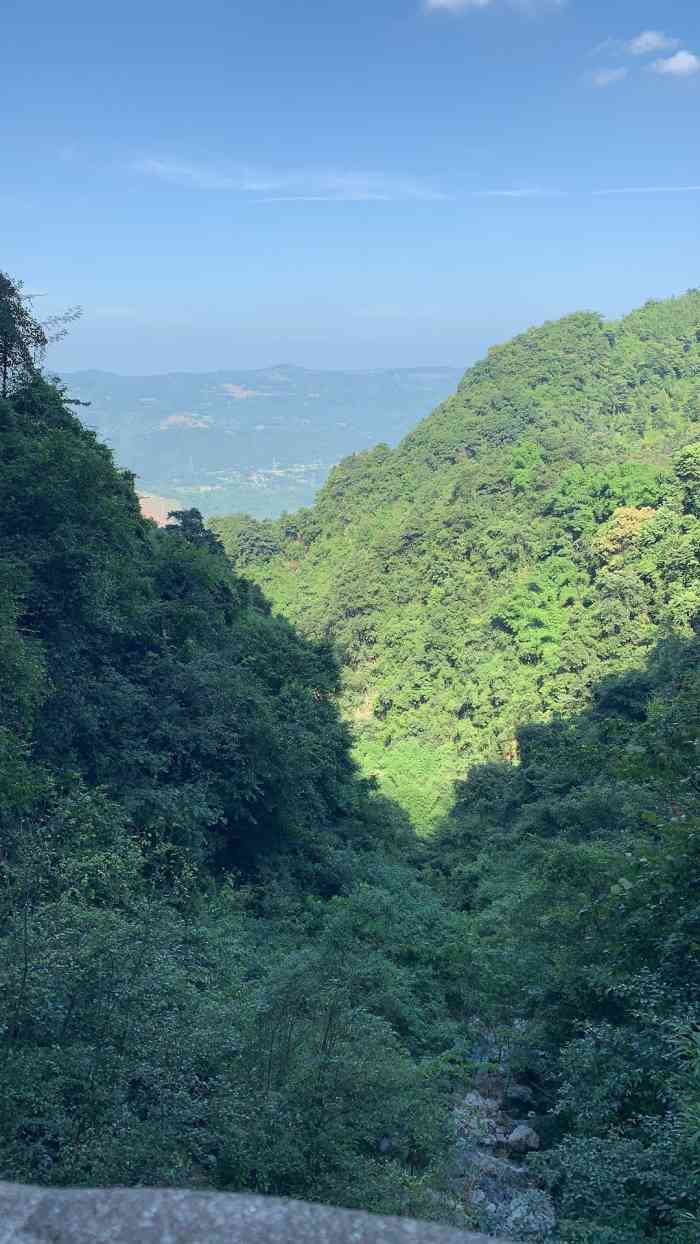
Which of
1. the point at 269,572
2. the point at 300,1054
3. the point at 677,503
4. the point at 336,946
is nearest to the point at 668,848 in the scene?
the point at 300,1054

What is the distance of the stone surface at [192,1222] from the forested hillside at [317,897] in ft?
12.3

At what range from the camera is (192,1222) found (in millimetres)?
1576

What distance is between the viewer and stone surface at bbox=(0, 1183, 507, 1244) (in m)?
1.55

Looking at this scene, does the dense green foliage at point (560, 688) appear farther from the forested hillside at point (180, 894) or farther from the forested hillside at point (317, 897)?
the forested hillside at point (180, 894)

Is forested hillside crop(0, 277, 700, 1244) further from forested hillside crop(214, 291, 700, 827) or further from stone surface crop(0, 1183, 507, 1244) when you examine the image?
stone surface crop(0, 1183, 507, 1244)

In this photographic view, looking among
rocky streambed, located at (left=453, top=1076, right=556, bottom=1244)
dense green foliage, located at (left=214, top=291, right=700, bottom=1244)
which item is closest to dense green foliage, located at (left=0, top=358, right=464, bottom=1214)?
rocky streambed, located at (left=453, top=1076, right=556, bottom=1244)

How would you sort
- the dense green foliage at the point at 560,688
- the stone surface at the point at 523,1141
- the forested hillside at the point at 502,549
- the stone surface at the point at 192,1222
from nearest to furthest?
the stone surface at the point at 192,1222, the dense green foliage at the point at 560,688, the stone surface at the point at 523,1141, the forested hillside at the point at 502,549

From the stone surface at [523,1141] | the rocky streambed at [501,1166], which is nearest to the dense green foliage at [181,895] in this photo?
the rocky streambed at [501,1166]

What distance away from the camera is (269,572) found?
195 ft

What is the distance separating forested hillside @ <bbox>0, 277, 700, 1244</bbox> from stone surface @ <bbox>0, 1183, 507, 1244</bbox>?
3.75 meters

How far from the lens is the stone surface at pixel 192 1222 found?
155cm

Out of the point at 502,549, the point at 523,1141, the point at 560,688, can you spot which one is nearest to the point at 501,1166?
the point at 523,1141

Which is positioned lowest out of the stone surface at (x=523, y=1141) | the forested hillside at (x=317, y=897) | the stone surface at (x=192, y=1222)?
the stone surface at (x=523, y=1141)

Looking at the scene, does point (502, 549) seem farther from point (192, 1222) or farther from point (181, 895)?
point (192, 1222)
